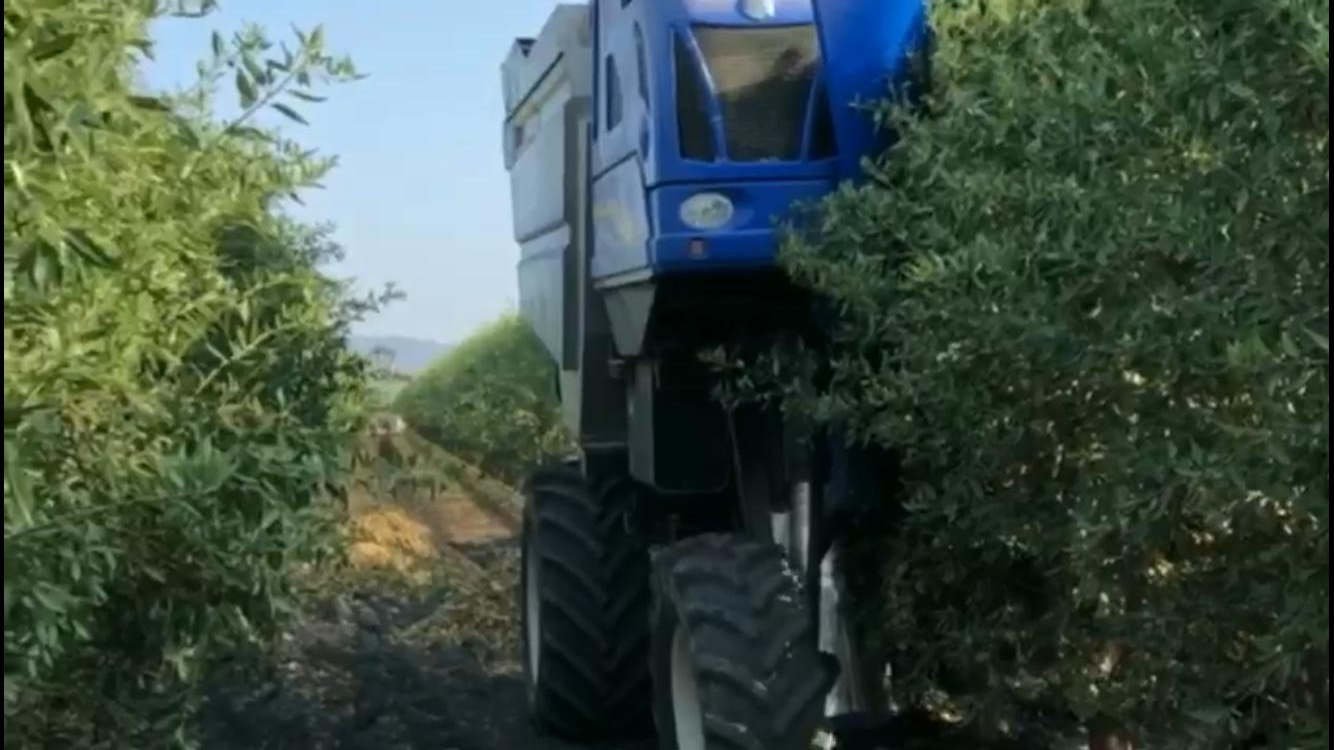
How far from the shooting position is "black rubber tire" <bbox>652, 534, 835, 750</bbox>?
5.72 m

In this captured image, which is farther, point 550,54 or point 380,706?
point 380,706

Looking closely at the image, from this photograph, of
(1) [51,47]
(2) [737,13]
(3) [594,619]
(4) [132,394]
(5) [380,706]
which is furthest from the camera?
(5) [380,706]

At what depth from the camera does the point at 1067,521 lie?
19.2ft

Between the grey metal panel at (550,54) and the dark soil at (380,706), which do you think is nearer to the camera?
the grey metal panel at (550,54)

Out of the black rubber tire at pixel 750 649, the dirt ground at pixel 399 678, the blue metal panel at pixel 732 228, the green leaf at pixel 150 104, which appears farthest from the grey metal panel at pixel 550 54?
the green leaf at pixel 150 104

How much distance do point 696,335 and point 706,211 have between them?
2.39ft

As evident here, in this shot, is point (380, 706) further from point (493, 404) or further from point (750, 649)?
point (493, 404)

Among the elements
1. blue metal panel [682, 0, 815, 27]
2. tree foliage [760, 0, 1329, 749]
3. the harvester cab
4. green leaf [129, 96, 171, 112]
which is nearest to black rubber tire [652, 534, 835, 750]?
the harvester cab

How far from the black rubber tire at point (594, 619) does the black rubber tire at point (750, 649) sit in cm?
210

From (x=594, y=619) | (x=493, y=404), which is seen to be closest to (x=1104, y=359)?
(x=594, y=619)

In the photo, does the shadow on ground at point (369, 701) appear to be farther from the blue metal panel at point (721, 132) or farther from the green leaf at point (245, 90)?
the green leaf at point (245, 90)

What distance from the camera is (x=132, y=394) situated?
15.6ft

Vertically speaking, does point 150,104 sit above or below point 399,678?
above

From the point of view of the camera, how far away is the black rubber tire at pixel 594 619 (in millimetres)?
8250
